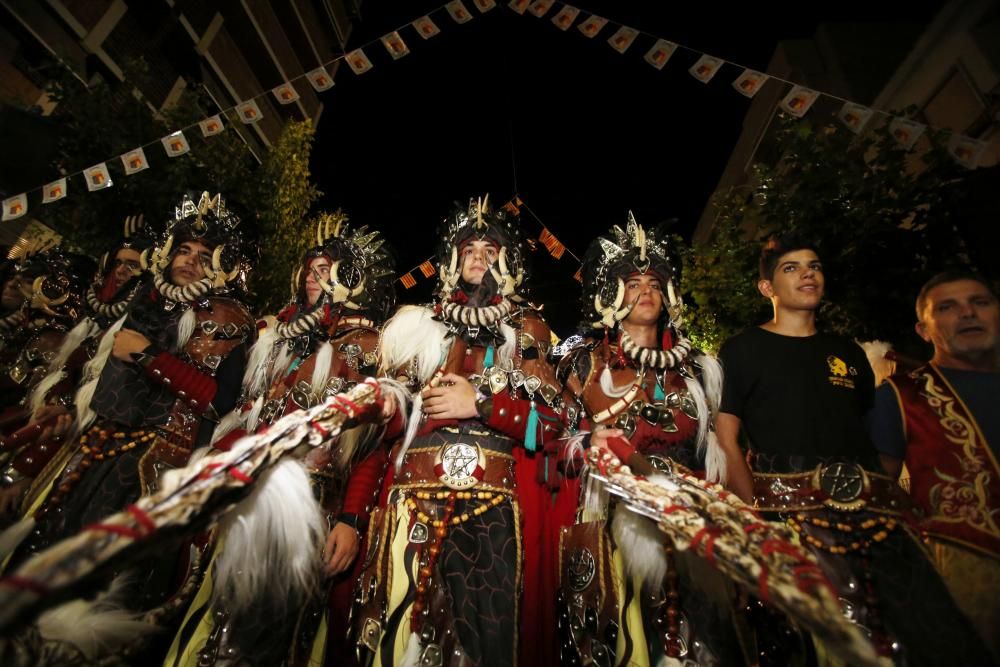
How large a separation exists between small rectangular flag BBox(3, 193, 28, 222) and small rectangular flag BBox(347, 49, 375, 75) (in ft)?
12.6

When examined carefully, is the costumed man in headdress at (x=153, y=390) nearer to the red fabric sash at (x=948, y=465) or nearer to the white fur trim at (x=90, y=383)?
the white fur trim at (x=90, y=383)

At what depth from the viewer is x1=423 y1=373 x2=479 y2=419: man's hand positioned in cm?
281

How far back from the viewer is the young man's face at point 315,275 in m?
4.18

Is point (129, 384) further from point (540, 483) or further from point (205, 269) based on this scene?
point (540, 483)

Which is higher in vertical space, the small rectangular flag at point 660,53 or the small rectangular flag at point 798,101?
the small rectangular flag at point 660,53

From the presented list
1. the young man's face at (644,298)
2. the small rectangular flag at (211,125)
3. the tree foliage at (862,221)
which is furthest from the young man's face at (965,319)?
the small rectangular flag at (211,125)

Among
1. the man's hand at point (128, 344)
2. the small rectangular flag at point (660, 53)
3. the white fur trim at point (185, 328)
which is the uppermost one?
the small rectangular flag at point (660, 53)

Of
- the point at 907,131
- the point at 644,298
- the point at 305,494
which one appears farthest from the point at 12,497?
the point at 907,131

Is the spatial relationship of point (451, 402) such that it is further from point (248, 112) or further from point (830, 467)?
point (248, 112)

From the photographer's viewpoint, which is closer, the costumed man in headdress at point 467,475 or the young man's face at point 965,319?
the costumed man in headdress at point 467,475

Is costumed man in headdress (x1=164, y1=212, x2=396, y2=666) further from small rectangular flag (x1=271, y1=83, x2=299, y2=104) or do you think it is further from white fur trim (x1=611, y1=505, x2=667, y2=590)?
small rectangular flag (x1=271, y1=83, x2=299, y2=104)

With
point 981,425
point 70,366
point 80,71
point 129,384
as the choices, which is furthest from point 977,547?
point 80,71

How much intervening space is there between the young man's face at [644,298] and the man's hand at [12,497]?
475cm

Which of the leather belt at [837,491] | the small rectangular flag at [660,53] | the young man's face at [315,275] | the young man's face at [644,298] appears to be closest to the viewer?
the leather belt at [837,491]
